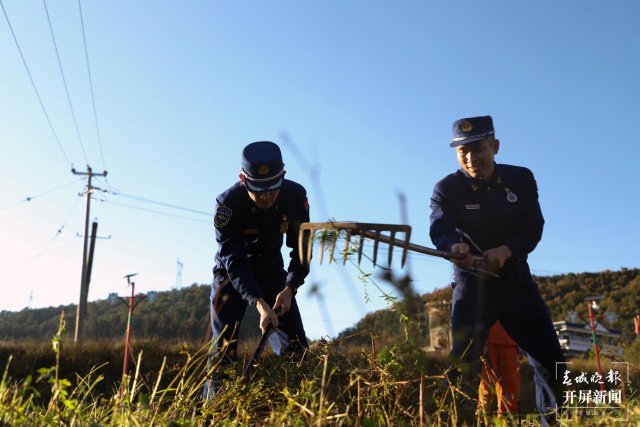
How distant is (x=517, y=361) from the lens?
5.36 metres

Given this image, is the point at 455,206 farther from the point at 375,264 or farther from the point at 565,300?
the point at 565,300

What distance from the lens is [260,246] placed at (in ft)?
15.0

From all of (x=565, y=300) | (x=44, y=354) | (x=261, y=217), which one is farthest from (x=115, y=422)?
(x=565, y=300)

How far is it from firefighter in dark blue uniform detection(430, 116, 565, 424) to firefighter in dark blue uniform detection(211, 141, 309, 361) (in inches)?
42.9

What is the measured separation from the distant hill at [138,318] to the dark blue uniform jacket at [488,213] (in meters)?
47.1

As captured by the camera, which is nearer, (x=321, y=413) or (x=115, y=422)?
(x=321, y=413)

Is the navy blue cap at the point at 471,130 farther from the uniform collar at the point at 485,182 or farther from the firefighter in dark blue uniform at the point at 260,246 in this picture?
the firefighter in dark blue uniform at the point at 260,246

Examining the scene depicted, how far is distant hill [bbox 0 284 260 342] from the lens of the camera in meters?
53.4

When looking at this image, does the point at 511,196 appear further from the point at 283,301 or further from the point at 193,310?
the point at 193,310

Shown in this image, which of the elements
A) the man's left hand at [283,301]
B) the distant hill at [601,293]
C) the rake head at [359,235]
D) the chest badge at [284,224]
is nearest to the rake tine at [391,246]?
the rake head at [359,235]

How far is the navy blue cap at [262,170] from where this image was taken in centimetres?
411

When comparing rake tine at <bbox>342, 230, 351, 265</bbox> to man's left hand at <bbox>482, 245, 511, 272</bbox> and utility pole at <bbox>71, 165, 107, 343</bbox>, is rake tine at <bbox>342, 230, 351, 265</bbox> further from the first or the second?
utility pole at <bbox>71, 165, 107, 343</bbox>

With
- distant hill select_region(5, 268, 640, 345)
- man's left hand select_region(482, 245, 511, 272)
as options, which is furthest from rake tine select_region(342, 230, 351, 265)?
distant hill select_region(5, 268, 640, 345)

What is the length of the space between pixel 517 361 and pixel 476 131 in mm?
2328
